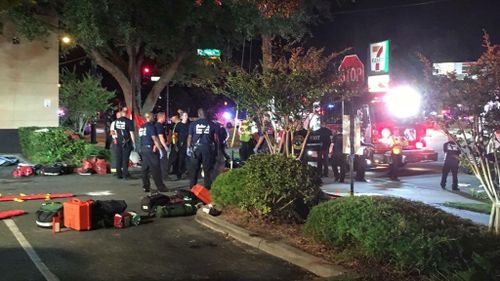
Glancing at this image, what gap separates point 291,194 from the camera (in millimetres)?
8781

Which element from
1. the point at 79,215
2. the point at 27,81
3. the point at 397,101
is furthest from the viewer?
the point at 27,81

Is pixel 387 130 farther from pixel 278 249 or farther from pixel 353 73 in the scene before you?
pixel 278 249

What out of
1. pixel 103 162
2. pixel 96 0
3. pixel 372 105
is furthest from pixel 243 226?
pixel 372 105

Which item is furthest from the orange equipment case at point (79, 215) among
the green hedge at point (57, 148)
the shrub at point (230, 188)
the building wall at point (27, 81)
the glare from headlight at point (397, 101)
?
the building wall at point (27, 81)

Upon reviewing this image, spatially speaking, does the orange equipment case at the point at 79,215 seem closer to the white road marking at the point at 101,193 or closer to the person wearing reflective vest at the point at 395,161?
the white road marking at the point at 101,193

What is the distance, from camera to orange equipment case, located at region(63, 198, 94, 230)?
343 inches

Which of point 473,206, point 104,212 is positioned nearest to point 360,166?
point 473,206

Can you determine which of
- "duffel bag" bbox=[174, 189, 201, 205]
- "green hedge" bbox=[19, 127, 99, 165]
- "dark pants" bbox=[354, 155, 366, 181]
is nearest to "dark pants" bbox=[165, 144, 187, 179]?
"green hedge" bbox=[19, 127, 99, 165]

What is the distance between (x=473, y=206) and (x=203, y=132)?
18.3ft

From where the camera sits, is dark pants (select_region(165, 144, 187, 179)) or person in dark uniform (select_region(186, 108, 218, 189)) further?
dark pants (select_region(165, 144, 187, 179))

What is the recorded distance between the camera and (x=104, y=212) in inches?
358

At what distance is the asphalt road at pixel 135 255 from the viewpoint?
6.69 metres

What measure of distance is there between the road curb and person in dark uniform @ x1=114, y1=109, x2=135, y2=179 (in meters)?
5.65

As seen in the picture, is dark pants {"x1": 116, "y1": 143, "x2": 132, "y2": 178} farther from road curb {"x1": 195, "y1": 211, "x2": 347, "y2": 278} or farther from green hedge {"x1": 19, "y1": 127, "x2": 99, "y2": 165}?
road curb {"x1": 195, "y1": 211, "x2": 347, "y2": 278}
